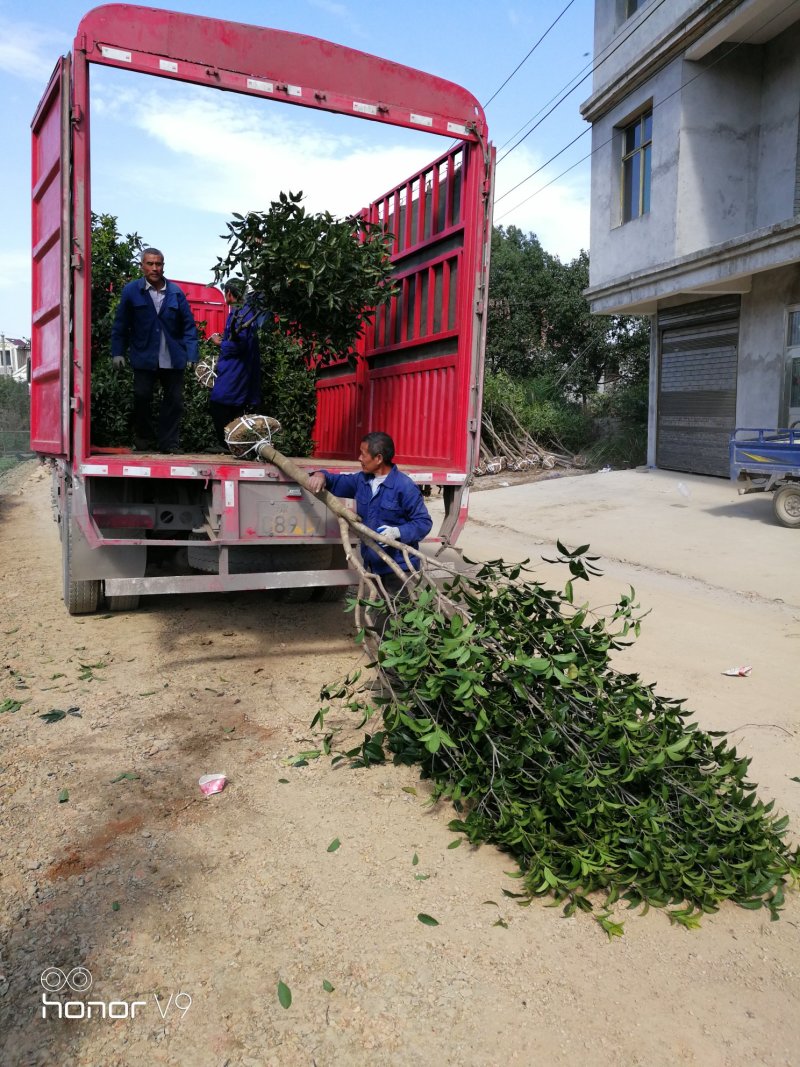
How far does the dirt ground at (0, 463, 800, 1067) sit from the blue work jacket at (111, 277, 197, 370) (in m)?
2.44

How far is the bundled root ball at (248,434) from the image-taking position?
5277 mm

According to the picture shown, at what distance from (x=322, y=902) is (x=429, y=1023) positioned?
0.60m

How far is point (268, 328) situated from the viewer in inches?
246

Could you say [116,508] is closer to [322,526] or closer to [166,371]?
[322,526]

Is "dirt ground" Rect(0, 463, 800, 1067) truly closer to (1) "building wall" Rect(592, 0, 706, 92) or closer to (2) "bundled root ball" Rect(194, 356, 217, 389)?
(2) "bundled root ball" Rect(194, 356, 217, 389)

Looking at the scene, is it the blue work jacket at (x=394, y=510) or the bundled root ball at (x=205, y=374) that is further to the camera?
the bundled root ball at (x=205, y=374)

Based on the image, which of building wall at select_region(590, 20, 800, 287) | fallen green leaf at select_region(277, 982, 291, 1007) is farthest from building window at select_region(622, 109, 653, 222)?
fallen green leaf at select_region(277, 982, 291, 1007)

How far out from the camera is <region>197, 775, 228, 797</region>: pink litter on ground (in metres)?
3.24

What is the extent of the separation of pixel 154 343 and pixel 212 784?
3.92 meters

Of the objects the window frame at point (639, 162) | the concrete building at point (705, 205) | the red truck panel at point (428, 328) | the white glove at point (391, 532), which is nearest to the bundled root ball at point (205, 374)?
the red truck panel at point (428, 328)

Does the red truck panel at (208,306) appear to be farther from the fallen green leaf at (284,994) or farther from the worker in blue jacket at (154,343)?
the fallen green leaf at (284,994)

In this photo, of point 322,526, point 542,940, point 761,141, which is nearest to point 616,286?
point 761,141

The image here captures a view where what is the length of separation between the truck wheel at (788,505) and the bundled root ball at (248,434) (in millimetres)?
6397

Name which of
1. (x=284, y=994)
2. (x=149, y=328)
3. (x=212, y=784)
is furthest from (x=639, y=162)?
(x=284, y=994)
